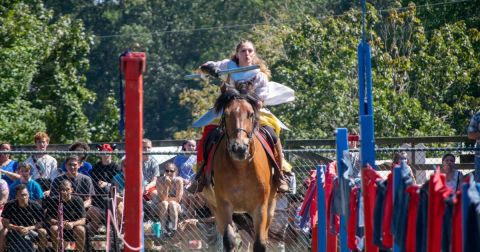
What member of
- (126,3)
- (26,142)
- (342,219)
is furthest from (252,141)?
(126,3)

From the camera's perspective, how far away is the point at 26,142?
A: 1029 inches

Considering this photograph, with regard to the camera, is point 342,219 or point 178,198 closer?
point 342,219

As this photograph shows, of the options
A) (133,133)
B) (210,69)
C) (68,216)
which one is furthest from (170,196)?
(133,133)

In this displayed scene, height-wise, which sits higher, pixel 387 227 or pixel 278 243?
pixel 387 227

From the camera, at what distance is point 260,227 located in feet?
35.7

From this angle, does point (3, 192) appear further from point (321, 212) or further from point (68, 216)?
point (321, 212)

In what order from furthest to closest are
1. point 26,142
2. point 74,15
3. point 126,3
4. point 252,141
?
1. point 126,3
2. point 74,15
3. point 26,142
4. point 252,141

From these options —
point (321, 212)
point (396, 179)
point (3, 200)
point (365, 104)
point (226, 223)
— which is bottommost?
point (3, 200)

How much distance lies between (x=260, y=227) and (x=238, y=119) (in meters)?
1.34

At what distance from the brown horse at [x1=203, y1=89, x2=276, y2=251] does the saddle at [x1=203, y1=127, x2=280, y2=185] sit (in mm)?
56

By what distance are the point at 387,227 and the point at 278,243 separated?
22.6 ft

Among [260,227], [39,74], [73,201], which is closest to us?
[260,227]

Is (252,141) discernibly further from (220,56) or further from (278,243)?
(220,56)

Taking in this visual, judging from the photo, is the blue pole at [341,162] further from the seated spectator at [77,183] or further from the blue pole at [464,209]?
the seated spectator at [77,183]
